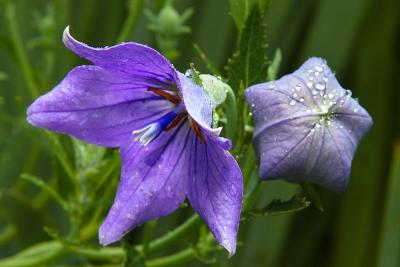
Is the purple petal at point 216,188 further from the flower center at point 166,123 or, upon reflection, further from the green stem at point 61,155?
the green stem at point 61,155

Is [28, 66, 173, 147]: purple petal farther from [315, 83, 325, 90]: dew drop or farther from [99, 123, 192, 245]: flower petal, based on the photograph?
[315, 83, 325, 90]: dew drop

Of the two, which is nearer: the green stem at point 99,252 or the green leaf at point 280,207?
the green leaf at point 280,207

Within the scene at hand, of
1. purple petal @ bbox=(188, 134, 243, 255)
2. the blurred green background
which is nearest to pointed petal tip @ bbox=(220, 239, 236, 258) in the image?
purple petal @ bbox=(188, 134, 243, 255)

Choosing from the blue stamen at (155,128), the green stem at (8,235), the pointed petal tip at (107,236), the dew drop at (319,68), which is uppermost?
the dew drop at (319,68)

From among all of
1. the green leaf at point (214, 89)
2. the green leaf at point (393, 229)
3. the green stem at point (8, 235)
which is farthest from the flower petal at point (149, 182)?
the green stem at point (8, 235)

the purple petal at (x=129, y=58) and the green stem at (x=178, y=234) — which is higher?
the purple petal at (x=129, y=58)

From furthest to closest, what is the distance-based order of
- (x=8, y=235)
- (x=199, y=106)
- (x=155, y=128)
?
1. (x=8, y=235)
2. (x=155, y=128)
3. (x=199, y=106)

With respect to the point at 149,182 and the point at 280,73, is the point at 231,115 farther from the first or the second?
the point at 280,73

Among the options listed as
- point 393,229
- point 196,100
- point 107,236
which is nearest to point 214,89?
point 196,100
